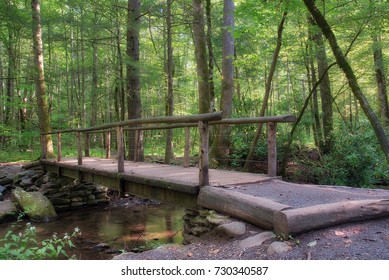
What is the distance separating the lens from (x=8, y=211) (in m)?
8.66

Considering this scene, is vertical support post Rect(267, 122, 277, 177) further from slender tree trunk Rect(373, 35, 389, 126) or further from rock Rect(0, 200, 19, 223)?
slender tree trunk Rect(373, 35, 389, 126)

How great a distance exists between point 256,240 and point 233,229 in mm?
425

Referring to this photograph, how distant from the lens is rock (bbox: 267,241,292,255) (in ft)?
10.00

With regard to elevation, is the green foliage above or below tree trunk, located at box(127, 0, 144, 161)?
below

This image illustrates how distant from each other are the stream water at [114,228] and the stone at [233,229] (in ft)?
7.84

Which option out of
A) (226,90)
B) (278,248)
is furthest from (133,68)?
(278,248)

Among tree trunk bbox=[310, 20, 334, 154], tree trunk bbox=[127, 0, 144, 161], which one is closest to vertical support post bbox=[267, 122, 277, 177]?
tree trunk bbox=[310, 20, 334, 154]

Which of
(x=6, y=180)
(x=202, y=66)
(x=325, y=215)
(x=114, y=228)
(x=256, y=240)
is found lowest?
(x=114, y=228)

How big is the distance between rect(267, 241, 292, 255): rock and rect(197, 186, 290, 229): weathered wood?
388 mm

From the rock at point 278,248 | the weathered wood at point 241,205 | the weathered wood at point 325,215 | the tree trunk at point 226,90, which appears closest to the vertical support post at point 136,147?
the tree trunk at point 226,90

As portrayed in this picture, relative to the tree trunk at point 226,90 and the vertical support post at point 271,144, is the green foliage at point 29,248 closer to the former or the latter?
the vertical support post at point 271,144

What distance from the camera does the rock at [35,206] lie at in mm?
8711

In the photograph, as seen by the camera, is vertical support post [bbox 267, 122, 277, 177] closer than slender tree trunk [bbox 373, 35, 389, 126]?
Yes

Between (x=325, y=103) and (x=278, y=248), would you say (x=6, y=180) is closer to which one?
(x=278, y=248)
